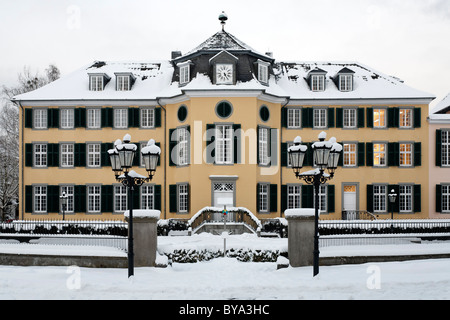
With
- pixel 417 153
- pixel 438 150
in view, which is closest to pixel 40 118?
pixel 417 153

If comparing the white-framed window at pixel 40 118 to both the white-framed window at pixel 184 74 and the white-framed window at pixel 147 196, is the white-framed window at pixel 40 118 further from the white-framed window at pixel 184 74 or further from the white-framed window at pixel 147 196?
the white-framed window at pixel 184 74

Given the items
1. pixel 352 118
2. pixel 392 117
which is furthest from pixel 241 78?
pixel 392 117

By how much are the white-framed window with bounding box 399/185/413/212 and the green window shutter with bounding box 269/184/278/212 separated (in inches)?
314

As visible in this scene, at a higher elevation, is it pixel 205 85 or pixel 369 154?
pixel 205 85

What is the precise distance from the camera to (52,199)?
1121 inches

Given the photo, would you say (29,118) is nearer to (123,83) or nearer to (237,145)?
(123,83)

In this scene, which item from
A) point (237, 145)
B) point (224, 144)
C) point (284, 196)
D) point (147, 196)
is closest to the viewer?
point (237, 145)

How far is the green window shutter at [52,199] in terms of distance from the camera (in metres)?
28.3

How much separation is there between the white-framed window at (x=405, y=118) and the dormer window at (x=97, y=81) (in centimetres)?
1900

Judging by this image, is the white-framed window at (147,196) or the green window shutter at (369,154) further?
the green window shutter at (369,154)

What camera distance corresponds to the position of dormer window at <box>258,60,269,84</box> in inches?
1091

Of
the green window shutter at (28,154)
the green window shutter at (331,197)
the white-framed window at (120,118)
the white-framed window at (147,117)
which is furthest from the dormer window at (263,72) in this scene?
the green window shutter at (28,154)

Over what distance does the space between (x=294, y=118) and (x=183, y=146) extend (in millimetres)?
7296
